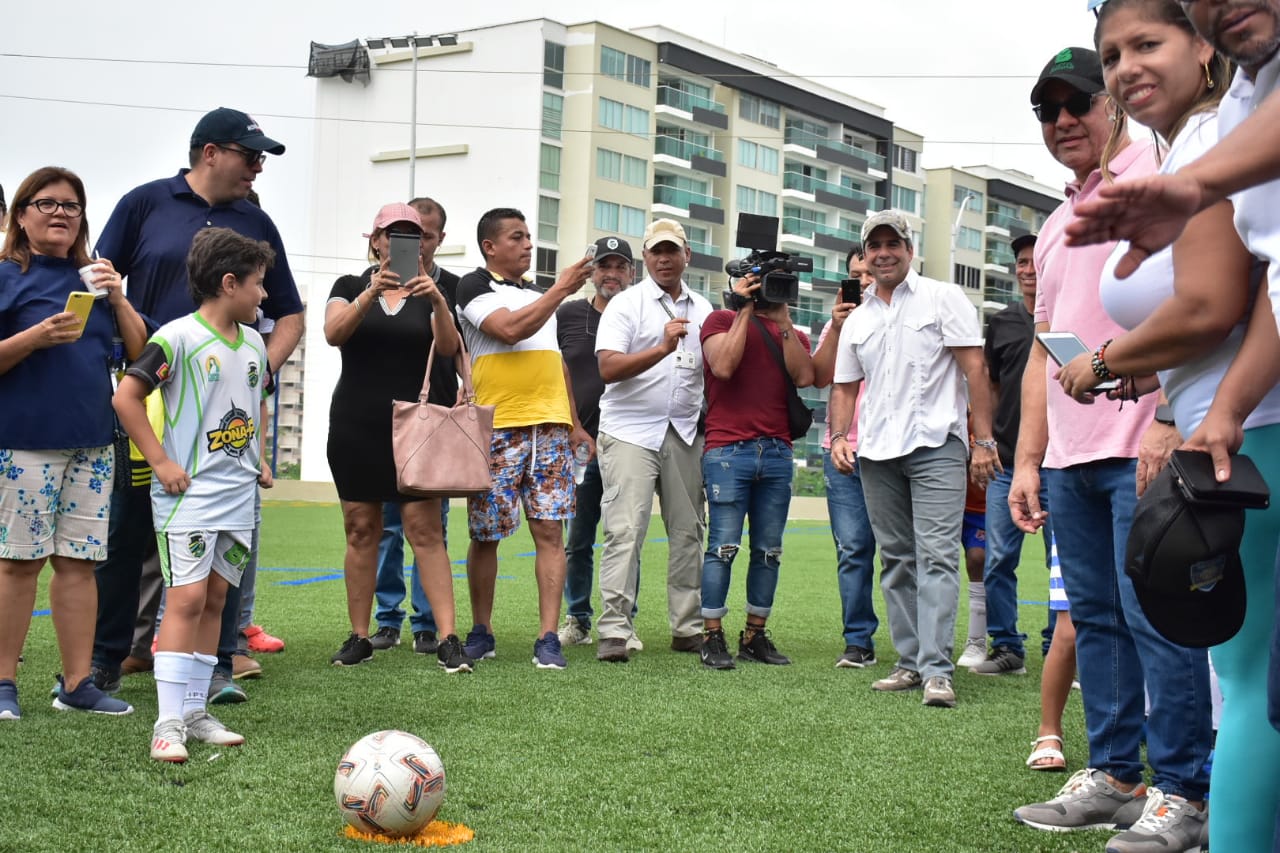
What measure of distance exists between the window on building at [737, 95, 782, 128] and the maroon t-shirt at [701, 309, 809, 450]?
6534 centimetres

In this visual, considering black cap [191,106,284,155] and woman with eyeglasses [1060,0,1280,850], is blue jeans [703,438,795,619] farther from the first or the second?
woman with eyeglasses [1060,0,1280,850]

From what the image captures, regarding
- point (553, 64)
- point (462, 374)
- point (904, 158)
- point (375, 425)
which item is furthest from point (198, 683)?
point (904, 158)

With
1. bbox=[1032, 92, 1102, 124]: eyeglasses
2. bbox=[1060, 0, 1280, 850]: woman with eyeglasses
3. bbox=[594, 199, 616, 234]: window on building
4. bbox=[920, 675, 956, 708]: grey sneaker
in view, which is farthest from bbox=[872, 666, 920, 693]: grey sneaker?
bbox=[594, 199, 616, 234]: window on building

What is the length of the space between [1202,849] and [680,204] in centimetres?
6451

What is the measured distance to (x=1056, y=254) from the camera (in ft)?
12.9

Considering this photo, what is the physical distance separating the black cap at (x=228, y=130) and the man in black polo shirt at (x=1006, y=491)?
3.73m

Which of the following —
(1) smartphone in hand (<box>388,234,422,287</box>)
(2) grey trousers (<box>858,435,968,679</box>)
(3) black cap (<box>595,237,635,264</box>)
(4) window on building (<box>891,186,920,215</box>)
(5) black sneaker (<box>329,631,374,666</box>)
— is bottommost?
(5) black sneaker (<box>329,631,374,666</box>)

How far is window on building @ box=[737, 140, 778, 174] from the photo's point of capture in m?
70.4

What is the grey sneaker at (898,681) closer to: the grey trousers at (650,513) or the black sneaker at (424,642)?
the grey trousers at (650,513)

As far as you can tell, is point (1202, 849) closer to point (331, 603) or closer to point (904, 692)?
point (904, 692)

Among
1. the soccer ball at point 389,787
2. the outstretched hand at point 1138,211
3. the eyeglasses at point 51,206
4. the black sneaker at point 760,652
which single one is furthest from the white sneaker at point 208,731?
the outstretched hand at point 1138,211

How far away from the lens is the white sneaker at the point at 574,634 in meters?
7.42

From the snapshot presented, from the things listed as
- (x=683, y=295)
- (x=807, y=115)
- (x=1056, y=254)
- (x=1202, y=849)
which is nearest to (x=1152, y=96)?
(x=1056, y=254)

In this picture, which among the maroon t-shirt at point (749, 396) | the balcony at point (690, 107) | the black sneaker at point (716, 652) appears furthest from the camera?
the balcony at point (690, 107)
